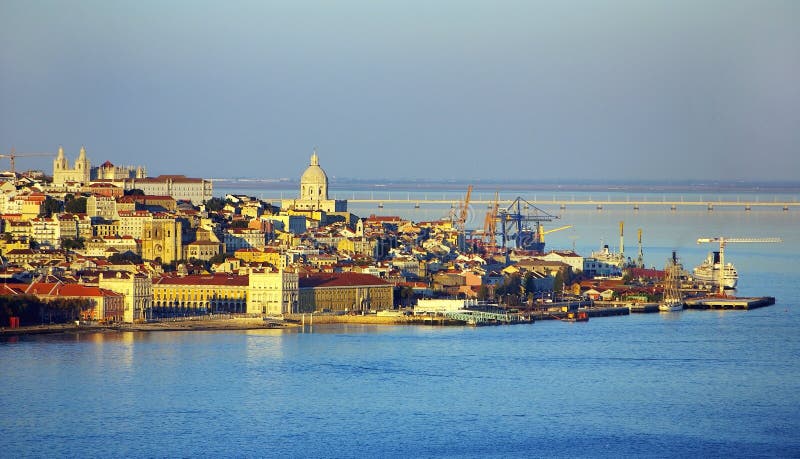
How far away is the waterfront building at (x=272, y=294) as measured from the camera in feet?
86.6

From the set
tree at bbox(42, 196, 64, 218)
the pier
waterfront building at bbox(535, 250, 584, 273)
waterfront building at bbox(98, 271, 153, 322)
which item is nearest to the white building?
waterfront building at bbox(98, 271, 153, 322)

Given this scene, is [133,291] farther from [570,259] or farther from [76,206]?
[570,259]

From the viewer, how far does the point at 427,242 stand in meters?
36.2

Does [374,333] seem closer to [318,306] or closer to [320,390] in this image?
[318,306]

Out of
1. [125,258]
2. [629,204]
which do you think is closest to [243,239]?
[125,258]

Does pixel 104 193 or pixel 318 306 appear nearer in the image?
pixel 318 306

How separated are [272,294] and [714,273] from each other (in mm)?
10091

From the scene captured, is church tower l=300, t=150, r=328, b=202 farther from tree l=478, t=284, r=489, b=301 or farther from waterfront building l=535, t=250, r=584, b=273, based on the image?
tree l=478, t=284, r=489, b=301

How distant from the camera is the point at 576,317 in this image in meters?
27.7

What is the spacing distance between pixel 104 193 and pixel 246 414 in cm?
1699

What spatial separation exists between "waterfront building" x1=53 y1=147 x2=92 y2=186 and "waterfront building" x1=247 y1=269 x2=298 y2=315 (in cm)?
1126

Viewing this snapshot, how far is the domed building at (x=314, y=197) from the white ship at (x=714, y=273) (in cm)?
869

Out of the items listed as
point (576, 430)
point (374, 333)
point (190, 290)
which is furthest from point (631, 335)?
point (576, 430)

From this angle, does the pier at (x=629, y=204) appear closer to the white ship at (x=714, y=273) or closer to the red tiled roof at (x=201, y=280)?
the white ship at (x=714, y=273)
